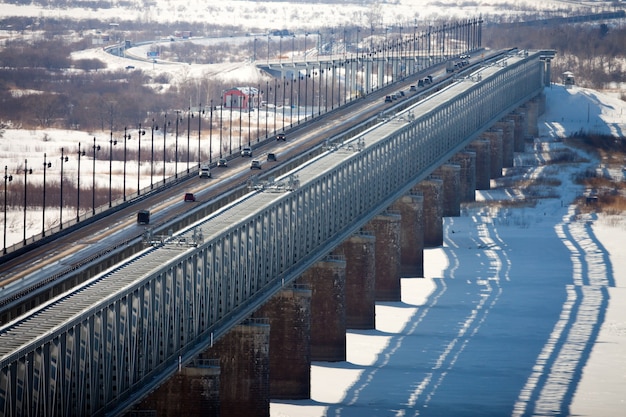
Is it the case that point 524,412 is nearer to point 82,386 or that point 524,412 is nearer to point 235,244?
point 235,244

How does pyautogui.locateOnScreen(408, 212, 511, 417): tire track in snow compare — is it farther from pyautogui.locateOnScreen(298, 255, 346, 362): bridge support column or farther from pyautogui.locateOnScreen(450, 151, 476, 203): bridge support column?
pyautogui.locateOnScreen(450, 151, 476, 203): bridge support column

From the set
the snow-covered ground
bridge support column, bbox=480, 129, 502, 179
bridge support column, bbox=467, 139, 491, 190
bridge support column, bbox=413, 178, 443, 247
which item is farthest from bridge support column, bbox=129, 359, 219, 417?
bridge support column, bbox=480, 129, 502, 179

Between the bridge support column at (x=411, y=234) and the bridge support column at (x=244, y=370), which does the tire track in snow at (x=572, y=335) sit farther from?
the bridge support column at (x=244, y=370)

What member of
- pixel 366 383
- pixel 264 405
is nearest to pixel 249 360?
pixel 264 405

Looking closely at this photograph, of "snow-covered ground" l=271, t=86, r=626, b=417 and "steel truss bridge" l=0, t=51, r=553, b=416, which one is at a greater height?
"steel truss bridge" l=0, t=51, r=553, b=416

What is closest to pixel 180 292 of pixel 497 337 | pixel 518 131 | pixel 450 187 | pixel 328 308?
pixel 328 308

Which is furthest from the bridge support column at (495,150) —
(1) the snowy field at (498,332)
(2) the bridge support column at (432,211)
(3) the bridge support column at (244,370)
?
(3) the bridge support column at (244,370)
